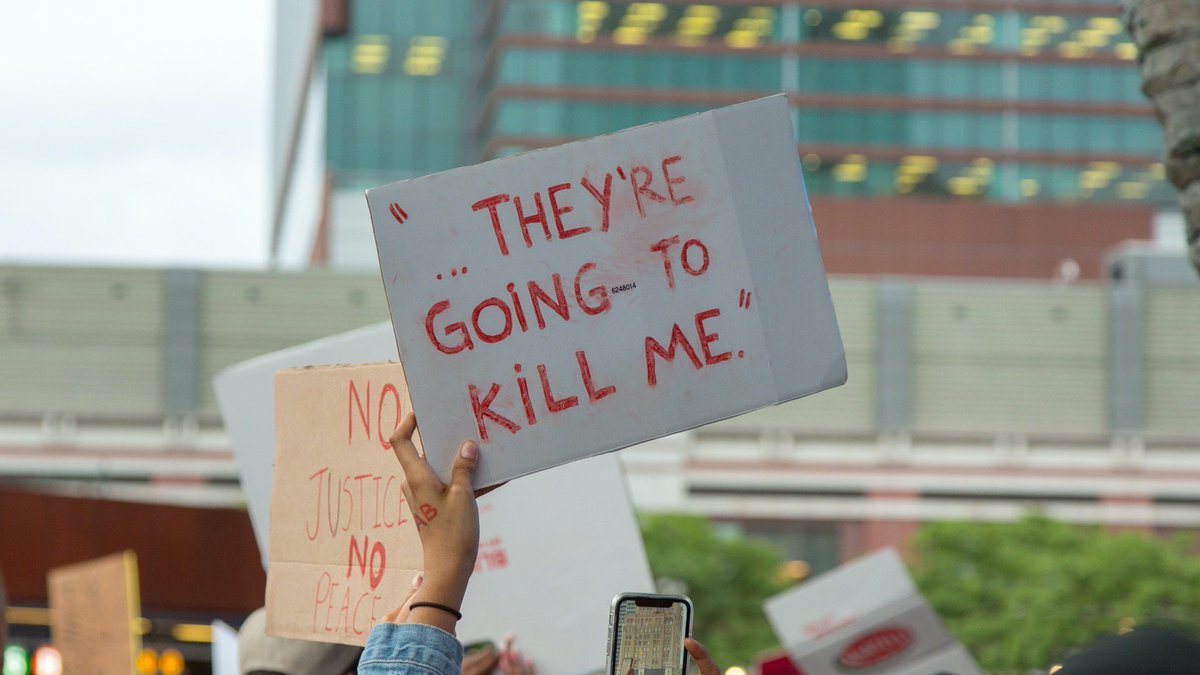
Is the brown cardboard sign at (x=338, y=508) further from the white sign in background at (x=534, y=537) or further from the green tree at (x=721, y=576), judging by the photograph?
the green tree at (x=721, y=576)

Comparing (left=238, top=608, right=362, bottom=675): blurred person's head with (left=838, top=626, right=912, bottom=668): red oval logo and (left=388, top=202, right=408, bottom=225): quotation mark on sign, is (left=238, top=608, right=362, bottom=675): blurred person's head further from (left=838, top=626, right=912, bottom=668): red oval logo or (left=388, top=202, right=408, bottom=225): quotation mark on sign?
(left=838, top=626, right=912, bottom=668): red oval logo

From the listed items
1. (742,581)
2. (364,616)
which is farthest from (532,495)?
(742,581)

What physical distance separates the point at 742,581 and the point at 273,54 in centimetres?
9618

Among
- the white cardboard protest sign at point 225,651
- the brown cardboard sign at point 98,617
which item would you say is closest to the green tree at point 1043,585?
the brown cardboard sign at point 98,617

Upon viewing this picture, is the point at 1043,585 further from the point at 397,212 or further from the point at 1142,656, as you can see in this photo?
the point at 1142,656

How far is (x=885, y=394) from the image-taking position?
61.7 meters

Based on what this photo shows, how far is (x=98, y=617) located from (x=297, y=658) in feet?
11.2

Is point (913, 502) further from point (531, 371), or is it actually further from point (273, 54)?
point (273, 54)

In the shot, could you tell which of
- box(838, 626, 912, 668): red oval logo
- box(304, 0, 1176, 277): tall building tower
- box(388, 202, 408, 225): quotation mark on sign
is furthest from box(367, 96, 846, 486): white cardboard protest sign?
box(304, 0, 1176, 277): tall building tower

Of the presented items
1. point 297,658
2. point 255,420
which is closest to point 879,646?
point 255,420

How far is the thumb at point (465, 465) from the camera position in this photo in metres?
2.47

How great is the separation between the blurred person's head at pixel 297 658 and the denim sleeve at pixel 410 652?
111 cm

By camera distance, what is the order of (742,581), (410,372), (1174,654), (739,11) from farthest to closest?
(739,11), (742,581), (410,372), (1174,654)

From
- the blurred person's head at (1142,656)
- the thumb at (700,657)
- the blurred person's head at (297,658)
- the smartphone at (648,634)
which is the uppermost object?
the blurred person's head at (1142,656)
